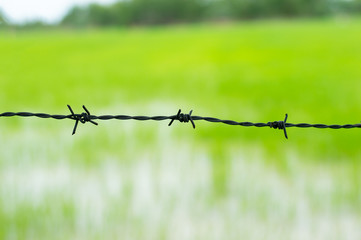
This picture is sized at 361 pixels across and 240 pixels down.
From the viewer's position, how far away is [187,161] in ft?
17.2

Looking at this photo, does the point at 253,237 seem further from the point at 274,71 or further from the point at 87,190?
the point at 274,71

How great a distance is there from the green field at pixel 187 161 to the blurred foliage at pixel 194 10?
85.8 ft

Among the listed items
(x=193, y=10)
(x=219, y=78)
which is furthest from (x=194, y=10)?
(x=219, y=78)

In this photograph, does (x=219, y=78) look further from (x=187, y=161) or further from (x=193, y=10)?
(x=193, y=10)

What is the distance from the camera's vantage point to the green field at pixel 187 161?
12.1ft

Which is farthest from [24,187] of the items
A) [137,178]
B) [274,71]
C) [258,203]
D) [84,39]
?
[84,39]

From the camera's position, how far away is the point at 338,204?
13.2 feet

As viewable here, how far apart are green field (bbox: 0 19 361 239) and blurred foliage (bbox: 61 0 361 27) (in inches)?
1030

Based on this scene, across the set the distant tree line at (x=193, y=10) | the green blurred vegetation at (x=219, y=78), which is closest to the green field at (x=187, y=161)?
the green blurred vegetation at (x=219, y=78)

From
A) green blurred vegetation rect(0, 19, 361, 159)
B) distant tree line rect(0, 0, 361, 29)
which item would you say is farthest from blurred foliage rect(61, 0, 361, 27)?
green blurred vegetation rect(0, 19, 361, 159)

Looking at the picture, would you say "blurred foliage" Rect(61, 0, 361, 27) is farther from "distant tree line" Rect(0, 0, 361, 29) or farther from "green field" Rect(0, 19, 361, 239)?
"green field" Rect(0, 19, 361, 239)

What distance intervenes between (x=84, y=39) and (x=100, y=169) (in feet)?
75.7

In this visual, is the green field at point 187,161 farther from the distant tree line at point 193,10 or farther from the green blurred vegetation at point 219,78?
the distant tree line at point 193,10

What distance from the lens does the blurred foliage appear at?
1506 inches
